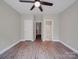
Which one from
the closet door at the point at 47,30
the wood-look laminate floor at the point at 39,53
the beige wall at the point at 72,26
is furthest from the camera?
the closet door at the point at 47,30

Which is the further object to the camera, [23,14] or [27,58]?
[23,14]

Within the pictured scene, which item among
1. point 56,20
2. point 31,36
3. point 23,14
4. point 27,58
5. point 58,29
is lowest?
point 27,58

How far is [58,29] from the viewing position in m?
8.76

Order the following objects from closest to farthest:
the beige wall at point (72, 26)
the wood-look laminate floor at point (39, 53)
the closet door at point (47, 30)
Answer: the wood-look laminate floor at point (39, 53) → the beige wall at point (72, 26) → the closet door at point (47, 30)

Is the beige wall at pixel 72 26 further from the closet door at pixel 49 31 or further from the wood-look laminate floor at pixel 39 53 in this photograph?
the closet door at pixel 49 31

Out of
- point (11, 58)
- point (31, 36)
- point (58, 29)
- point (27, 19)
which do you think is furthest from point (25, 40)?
point (11, 58)

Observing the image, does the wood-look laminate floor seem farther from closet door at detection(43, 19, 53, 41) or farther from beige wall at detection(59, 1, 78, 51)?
closet door at detection(43, 19, 53, 41)

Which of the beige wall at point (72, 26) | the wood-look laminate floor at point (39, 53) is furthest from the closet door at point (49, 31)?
the wood-look laminate floor at point (39, 53)

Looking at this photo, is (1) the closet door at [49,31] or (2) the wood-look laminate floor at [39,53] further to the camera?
(1) the closet door at [49,31]

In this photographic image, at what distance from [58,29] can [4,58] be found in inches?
230

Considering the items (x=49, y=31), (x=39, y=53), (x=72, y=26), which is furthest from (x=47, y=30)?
(x=39, y=53)

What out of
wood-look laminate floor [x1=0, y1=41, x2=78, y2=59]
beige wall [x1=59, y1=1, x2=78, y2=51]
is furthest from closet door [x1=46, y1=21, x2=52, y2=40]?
wood-look laminate floor [x1=0, y1=41, x2=78, y2=59]

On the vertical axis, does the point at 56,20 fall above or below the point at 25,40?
above

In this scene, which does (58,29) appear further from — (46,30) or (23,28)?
(23,28)
